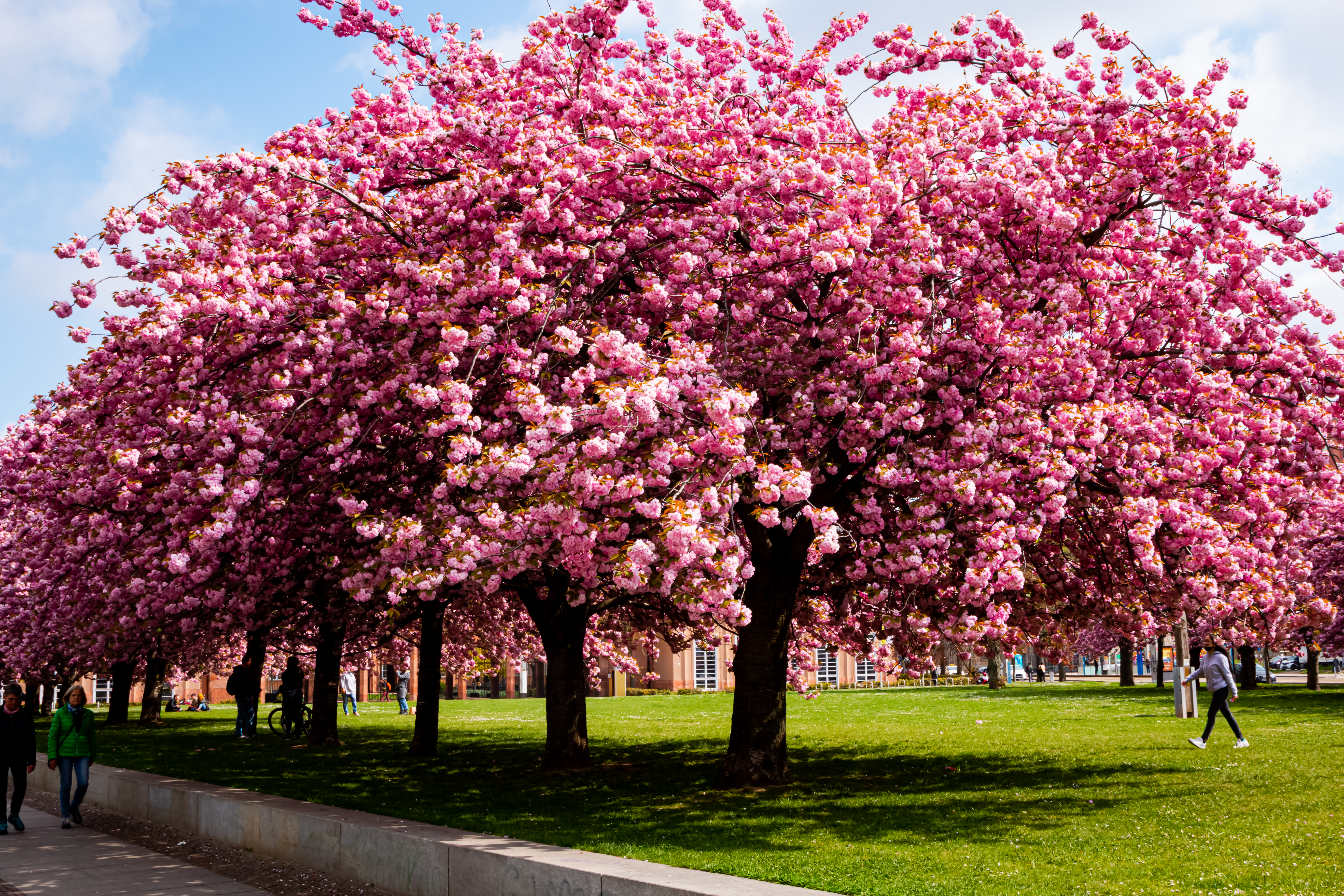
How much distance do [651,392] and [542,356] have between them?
1.79 meters

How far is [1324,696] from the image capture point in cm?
3312

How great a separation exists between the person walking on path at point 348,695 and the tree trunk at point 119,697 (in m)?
7.13

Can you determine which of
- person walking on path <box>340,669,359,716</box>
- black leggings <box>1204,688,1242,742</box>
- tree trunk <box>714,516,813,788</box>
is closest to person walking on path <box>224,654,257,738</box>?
person walking on path <box>340,669,359,716</box>

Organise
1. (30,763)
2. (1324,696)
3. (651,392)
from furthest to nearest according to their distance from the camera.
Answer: (1324,696) < (30,763) < (651,392)

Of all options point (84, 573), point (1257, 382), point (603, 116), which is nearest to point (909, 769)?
point (1257, 382)

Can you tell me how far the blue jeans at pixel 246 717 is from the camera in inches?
1046

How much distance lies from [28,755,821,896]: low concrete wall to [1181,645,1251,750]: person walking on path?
1126 cm

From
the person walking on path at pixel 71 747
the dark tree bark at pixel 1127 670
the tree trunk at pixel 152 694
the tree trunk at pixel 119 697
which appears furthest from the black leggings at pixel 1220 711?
the dark tree bark at pixel 1127 670

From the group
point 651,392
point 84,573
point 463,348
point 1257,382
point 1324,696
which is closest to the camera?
point 651,392

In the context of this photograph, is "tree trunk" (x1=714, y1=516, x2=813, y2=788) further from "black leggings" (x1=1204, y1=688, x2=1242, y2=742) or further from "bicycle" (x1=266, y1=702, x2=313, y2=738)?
"bicycle" (x1=266, y1=702, x2=313, y2=738)

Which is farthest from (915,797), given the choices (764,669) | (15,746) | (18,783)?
(15,746)

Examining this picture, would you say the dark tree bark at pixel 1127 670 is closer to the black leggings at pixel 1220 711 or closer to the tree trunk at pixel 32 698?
the black leggings at pixel 1220 711

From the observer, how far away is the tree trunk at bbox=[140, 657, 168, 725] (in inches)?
1246

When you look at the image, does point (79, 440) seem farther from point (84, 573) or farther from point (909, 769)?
point (909, 769)
